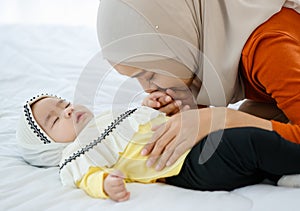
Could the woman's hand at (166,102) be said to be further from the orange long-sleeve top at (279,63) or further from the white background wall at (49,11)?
the white background wall at (49,11)

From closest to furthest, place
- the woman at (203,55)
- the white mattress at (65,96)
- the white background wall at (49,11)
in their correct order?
1. the white mattress at (65,96)
2. the woman at (203,55)
3. the white background wall at (49,11)

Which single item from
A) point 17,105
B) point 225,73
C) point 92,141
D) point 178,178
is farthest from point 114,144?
point 17,105

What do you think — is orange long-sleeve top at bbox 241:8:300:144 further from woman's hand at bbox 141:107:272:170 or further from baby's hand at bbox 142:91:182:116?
baby's hand at bbox 142:91:182:116

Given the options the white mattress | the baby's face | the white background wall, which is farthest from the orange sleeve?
the white background wall

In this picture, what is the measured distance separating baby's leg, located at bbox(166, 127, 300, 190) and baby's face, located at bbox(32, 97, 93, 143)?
1.00ft

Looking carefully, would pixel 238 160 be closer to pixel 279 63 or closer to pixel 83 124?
pixel 279 63

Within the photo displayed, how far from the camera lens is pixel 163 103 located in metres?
1.20

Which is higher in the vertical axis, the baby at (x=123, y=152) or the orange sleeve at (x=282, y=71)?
the orange sleeve at (x=282, y=71)

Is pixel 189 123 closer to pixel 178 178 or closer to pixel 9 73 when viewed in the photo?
pixel 178 178

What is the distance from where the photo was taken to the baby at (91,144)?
1031mm

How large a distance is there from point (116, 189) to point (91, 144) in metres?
0.17

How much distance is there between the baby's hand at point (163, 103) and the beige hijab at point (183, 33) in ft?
0.20

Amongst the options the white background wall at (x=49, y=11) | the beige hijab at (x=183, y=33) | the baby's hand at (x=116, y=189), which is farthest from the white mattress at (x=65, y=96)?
the white background wall at (x=49, y=11)

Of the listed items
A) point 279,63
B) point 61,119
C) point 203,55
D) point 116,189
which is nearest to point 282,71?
point 279,63
